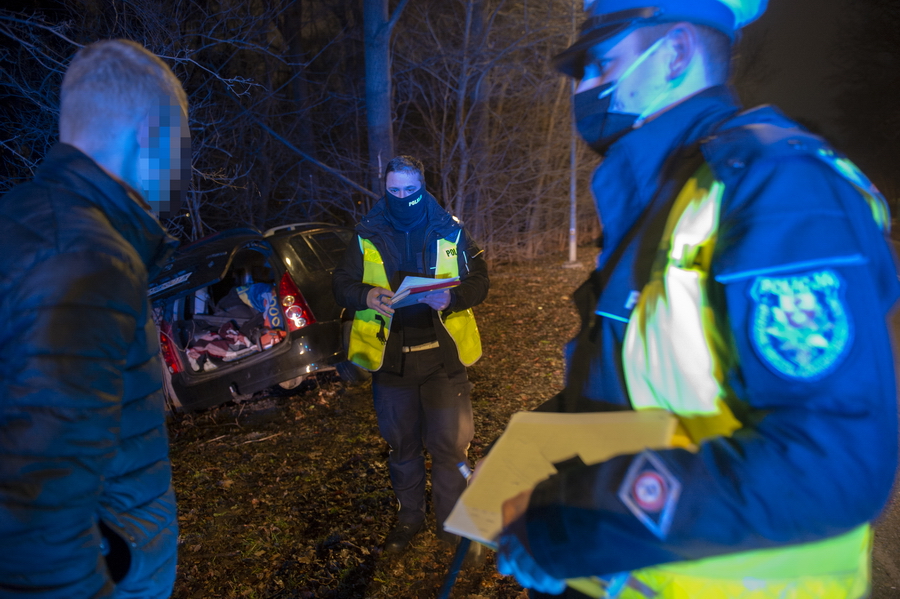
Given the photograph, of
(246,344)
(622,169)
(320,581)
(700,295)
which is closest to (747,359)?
(700,295)

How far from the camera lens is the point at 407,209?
3.30 m

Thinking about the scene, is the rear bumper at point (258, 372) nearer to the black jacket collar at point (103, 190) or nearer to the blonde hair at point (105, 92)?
the black jacket collar at point (103, 190)

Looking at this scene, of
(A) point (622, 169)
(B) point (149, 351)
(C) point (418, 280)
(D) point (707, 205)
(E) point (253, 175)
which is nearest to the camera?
(D) point (707, 205)

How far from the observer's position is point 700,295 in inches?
40.0

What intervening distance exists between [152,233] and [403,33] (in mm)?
12296

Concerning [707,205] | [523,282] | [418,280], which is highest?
[707,205]

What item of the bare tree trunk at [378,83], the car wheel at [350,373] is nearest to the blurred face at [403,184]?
the car wheel at [350,373]

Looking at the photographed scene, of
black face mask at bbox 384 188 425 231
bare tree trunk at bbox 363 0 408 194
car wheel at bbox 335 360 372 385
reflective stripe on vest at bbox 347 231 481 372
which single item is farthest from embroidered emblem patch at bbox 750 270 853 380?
bare tree trunk at bbox 363 0 408 194

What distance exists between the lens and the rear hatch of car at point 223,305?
5.35 metres

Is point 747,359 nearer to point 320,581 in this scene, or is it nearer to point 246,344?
point 320,581

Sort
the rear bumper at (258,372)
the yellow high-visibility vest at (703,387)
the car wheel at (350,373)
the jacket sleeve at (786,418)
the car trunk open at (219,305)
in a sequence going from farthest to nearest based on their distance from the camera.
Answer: the car wheel at (350,373)
the rear bumper at (258,372)
the car trunk open at (219,305)
the yellow high-visibility vest at (703,387)
the jacket sleeve at (786,418)

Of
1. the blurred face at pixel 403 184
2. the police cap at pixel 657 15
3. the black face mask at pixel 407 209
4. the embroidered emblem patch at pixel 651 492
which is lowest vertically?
the embroidered emblem patch at pixel 651 492

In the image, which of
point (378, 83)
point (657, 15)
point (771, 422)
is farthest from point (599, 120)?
point (378, 83)

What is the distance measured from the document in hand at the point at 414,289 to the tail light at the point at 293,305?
2896mm
